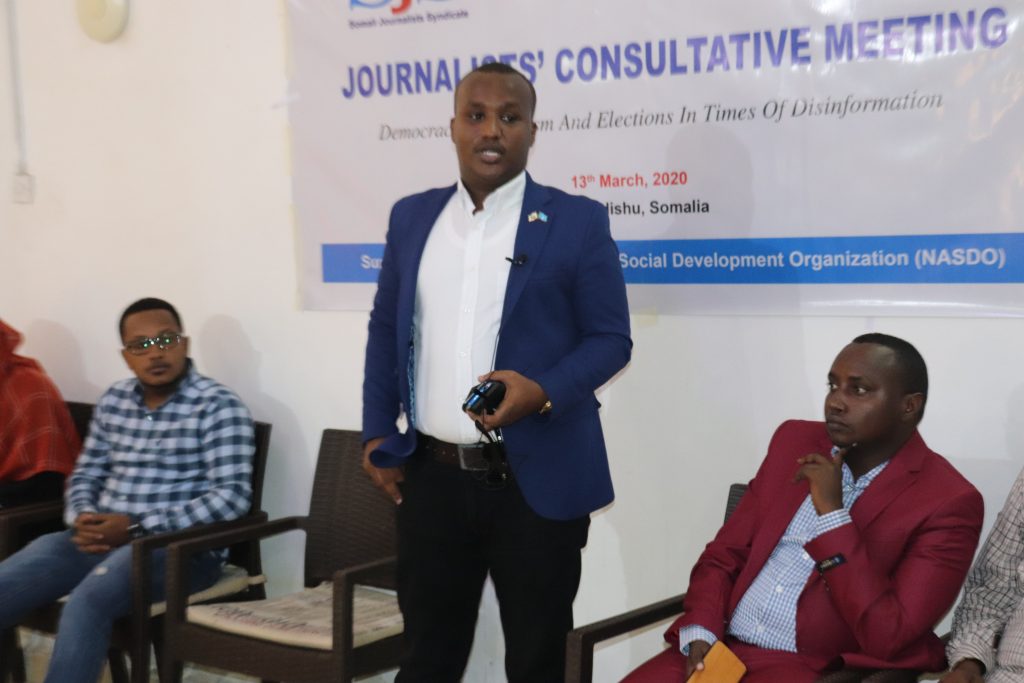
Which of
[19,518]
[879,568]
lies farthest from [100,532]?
[879,568]

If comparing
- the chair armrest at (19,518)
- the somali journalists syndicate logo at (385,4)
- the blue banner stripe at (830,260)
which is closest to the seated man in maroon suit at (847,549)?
the blue banner stripe at (830,260)

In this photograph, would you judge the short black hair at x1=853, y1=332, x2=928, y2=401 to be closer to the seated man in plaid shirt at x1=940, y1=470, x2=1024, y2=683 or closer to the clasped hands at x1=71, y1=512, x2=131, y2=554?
the seated man in plaid shirt at x1=940, y1=470, x2=1024, y2=683

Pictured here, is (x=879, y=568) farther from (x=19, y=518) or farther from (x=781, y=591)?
(x=19, y=518)

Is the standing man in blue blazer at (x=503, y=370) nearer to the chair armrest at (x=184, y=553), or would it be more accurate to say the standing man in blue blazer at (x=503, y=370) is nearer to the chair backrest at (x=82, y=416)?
the chair armrest at (x=184, y=553)

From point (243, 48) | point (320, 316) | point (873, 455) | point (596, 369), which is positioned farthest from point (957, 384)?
point (243, 48)

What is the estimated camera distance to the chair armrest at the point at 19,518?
140 inches

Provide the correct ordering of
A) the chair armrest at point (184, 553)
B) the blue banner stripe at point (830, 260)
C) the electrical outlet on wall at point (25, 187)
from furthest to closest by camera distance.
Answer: the electrical outlet on wall at point (25, 187), the chair armrest at point (184, 553), the blue banner stripe at point (830, 260)

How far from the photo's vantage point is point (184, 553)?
321 centimetres

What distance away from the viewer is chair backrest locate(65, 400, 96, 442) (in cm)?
419

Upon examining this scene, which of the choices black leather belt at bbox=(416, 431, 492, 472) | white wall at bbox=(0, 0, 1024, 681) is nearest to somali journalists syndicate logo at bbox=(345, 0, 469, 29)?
white wall at bbox=(0, 0, 1024, 681)

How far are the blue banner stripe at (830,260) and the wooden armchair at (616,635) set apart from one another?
2.88 feet

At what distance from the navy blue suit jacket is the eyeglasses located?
1302 millimetres

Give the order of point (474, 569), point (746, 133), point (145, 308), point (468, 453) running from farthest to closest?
point (145, 308) → point (746, 133) → point (474, 569) → point (468, 453)

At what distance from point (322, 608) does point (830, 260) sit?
1.64 m
